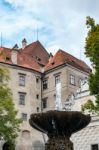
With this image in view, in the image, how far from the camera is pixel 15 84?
183 feet

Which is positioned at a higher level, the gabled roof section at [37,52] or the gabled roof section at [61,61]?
the gabled roof section at [37,52]

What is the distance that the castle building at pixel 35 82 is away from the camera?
54844 millimetres

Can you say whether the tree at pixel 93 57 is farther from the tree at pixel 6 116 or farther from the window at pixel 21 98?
the window at pixel 21 98

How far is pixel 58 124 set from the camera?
21.6 m

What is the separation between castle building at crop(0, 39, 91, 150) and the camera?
5484 centimetres

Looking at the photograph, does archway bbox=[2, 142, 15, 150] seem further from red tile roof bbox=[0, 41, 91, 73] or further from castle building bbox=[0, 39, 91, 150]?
red tile roof bbox=[0, 41, 91, 73]

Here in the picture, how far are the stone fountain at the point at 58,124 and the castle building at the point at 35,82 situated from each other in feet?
104

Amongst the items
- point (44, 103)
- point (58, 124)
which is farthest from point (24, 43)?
point (58, 124)

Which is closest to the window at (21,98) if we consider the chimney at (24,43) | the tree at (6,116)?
the chimney at (24,43)

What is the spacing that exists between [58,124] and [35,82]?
3719cm

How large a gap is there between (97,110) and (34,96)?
33.6 meters

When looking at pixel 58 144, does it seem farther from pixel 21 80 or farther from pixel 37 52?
pixel 37 52

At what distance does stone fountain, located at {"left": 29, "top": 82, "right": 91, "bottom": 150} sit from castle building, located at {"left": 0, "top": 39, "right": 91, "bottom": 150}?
1250 inches

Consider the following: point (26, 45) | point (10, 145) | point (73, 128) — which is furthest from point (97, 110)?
point (26, 45)
